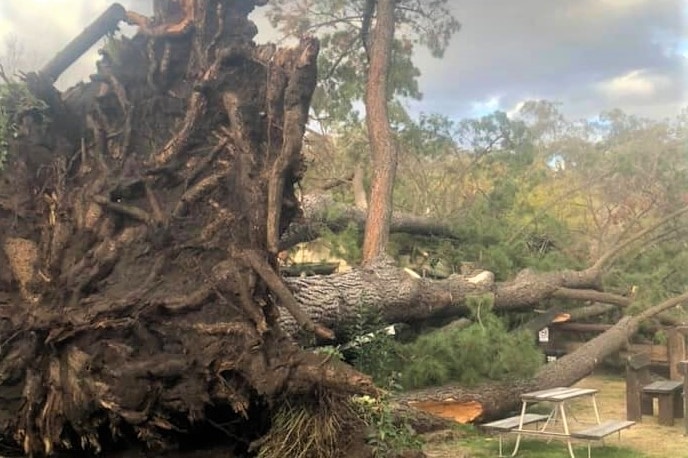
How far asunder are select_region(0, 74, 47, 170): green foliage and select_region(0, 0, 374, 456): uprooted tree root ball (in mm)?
36

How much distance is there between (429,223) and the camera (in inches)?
472

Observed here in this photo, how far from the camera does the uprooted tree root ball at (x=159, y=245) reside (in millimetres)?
4930

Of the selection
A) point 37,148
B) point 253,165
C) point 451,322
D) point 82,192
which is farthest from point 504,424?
point 37,148

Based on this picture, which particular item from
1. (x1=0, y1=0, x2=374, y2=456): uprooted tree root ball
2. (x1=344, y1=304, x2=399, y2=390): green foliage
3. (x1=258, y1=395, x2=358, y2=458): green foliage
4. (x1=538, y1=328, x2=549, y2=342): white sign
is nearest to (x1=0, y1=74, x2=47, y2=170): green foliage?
(x1=0, y1=0, x2=374, y2=456): uprooted tree root ball

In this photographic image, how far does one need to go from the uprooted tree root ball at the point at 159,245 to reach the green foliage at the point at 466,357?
2.64m

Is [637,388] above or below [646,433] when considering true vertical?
above

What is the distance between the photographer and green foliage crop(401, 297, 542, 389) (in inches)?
304

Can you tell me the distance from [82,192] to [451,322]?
16.3ft

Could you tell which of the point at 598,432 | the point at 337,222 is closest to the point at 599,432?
the point at 598,432

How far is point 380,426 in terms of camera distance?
5191 millimetres

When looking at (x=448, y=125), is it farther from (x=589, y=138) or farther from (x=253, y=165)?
(x=589, y=138)

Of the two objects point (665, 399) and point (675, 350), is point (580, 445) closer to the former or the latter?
point (665, 399)

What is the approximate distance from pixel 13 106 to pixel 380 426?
3.74m

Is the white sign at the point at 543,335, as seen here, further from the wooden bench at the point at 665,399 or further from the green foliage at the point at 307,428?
the green foliage at the point at 307,428
